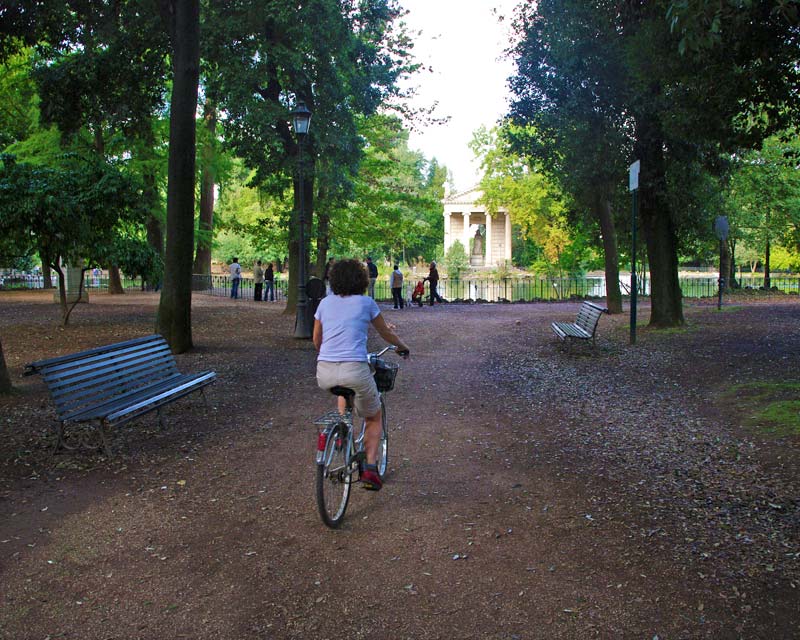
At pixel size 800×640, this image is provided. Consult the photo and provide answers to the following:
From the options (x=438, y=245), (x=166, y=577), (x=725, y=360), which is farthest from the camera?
(x=438, y=245)

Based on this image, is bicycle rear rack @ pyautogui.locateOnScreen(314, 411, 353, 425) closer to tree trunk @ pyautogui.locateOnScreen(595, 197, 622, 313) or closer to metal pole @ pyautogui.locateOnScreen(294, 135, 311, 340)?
metal pole @ pyautogui.locateOnScreen(294, 135, 311, 340)

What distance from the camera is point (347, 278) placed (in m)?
5.06

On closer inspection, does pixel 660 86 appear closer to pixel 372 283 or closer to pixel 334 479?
pixel 334 479

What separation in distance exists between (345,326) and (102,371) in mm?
3550

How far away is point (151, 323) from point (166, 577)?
16005mm

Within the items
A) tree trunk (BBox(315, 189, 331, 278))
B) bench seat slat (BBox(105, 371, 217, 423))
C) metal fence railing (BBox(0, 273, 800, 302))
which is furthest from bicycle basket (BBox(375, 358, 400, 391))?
metal fence railing (BBox(0, 273, 800, 302))

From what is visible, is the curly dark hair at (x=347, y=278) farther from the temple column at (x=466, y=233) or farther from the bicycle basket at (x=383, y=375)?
the temple column at (x=466, y=233)

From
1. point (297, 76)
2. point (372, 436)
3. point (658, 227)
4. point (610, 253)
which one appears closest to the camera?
point (372, 436)

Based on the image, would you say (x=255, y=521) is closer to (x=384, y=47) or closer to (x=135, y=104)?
(x=135, y=104)

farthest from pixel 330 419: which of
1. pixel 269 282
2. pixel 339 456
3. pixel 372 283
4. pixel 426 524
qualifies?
pixel 269 282

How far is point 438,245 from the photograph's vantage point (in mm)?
77375

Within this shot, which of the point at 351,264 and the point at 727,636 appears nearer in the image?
the point at 727,636

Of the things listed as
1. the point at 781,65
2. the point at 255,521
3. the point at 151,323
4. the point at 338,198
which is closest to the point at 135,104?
the point at 151,323

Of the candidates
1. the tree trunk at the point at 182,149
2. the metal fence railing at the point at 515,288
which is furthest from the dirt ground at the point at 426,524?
the metal fence railing at the point at 515,288
